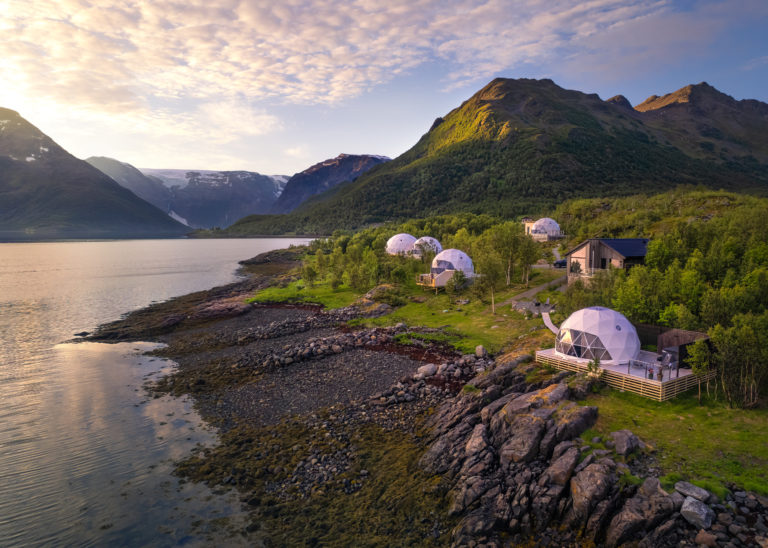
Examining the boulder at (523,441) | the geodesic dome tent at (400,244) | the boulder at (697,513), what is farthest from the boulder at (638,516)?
the geodesic dome tent at (400,244)

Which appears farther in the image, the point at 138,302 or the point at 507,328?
the point at 138,302

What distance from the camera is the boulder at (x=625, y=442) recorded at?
1664cm

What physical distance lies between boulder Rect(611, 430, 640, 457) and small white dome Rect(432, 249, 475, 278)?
43.0 metres

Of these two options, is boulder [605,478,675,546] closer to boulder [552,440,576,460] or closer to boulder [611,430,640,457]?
boulder [611,430,640,457]

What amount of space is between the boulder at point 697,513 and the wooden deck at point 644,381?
28.6ft

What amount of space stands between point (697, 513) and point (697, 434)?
6.24 meters

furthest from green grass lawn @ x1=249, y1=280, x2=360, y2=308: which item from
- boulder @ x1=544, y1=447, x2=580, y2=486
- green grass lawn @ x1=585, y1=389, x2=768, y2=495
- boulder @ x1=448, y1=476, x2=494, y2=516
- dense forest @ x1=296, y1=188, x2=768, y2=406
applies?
boulder @ x1=544, y1=447, x2=580, y2=486

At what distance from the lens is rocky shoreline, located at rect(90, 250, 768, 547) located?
14320 mm

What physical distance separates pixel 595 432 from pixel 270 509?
49.4 ft

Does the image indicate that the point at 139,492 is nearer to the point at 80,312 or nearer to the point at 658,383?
the point at 658,383

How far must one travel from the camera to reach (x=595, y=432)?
18234mm

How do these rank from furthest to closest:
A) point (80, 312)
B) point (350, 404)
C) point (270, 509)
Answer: point (80, 312) < point (350, 404) < point (270, 509)

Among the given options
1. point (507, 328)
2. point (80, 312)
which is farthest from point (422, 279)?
point (80, 312)

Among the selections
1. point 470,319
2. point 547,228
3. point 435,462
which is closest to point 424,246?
point 470,319
